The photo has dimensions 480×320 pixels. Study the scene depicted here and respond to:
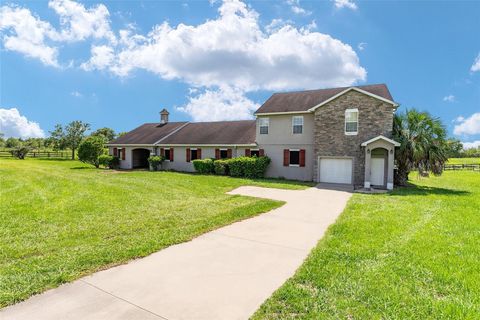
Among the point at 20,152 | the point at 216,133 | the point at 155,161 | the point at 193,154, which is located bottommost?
the point at 155,161

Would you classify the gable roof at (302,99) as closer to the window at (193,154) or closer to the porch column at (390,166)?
the porch column at (390,166)

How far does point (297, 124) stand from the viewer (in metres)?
19.3

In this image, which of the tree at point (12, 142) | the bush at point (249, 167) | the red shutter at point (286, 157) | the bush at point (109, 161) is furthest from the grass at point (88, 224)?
the tree at point (12, 142)

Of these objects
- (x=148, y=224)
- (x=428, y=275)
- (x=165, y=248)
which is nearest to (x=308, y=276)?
(x=428, y=275)

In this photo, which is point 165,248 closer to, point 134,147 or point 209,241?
point 209,241

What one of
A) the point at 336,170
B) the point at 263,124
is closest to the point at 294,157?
the point at 336,170

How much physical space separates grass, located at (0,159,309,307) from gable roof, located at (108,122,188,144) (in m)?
15.4

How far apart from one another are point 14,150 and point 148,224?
49.8m

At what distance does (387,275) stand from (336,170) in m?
13.9

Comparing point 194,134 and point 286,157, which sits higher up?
point 194,134

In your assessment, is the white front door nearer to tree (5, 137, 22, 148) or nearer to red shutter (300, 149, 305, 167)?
red shutter (300, 149, 305, 167)

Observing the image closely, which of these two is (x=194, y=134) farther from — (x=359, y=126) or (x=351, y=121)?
(x=359, y=126)

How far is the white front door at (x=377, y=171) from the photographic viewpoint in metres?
16.3

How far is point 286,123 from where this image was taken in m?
19.7
